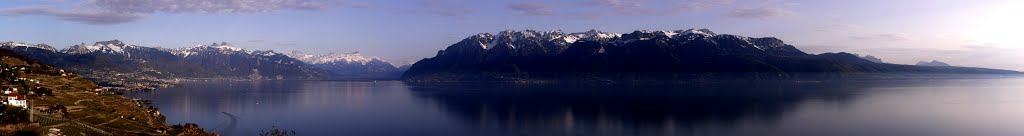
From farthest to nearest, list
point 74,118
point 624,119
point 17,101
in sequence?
point 624,119, point 17,101, point 74,118

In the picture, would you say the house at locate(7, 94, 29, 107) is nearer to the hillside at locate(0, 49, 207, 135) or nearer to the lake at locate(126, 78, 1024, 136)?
the hillside at locate(0, 49, 207, 135)

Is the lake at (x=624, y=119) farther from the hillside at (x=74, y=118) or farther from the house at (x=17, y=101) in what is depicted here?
the house at (x=17, y=101)

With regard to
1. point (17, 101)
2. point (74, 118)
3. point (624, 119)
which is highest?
point (17, 101)

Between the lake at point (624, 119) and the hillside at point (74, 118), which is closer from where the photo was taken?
the hillside at point (74, 118)

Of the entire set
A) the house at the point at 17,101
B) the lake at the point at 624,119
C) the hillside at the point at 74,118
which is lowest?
the lake at the point at 624,119

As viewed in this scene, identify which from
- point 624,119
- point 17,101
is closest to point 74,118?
point 17,101

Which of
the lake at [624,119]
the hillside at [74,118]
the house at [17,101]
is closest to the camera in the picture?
the hillside at [74,118]

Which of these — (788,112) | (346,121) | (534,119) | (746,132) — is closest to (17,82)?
(346,121)

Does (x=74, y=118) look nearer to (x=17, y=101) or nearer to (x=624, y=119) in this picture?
(x=17, y=101)

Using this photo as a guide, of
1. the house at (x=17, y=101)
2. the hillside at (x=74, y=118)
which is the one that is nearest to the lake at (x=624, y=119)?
the hillside at (x=74, y=118)

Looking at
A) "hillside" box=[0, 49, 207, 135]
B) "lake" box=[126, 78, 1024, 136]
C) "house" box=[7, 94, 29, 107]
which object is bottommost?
"lake" box=[126, 78, 1024, 136]

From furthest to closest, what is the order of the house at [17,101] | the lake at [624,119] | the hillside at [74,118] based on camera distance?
the lake at [624,119] → the house at [17,101] → the hillside at [74,118]

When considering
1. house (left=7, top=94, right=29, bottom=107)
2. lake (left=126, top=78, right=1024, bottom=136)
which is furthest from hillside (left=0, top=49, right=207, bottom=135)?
lake (left=126, top=78, right=1024, bottom=136)

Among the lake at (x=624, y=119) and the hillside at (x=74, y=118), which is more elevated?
the hillside at (x=74, y=118)
